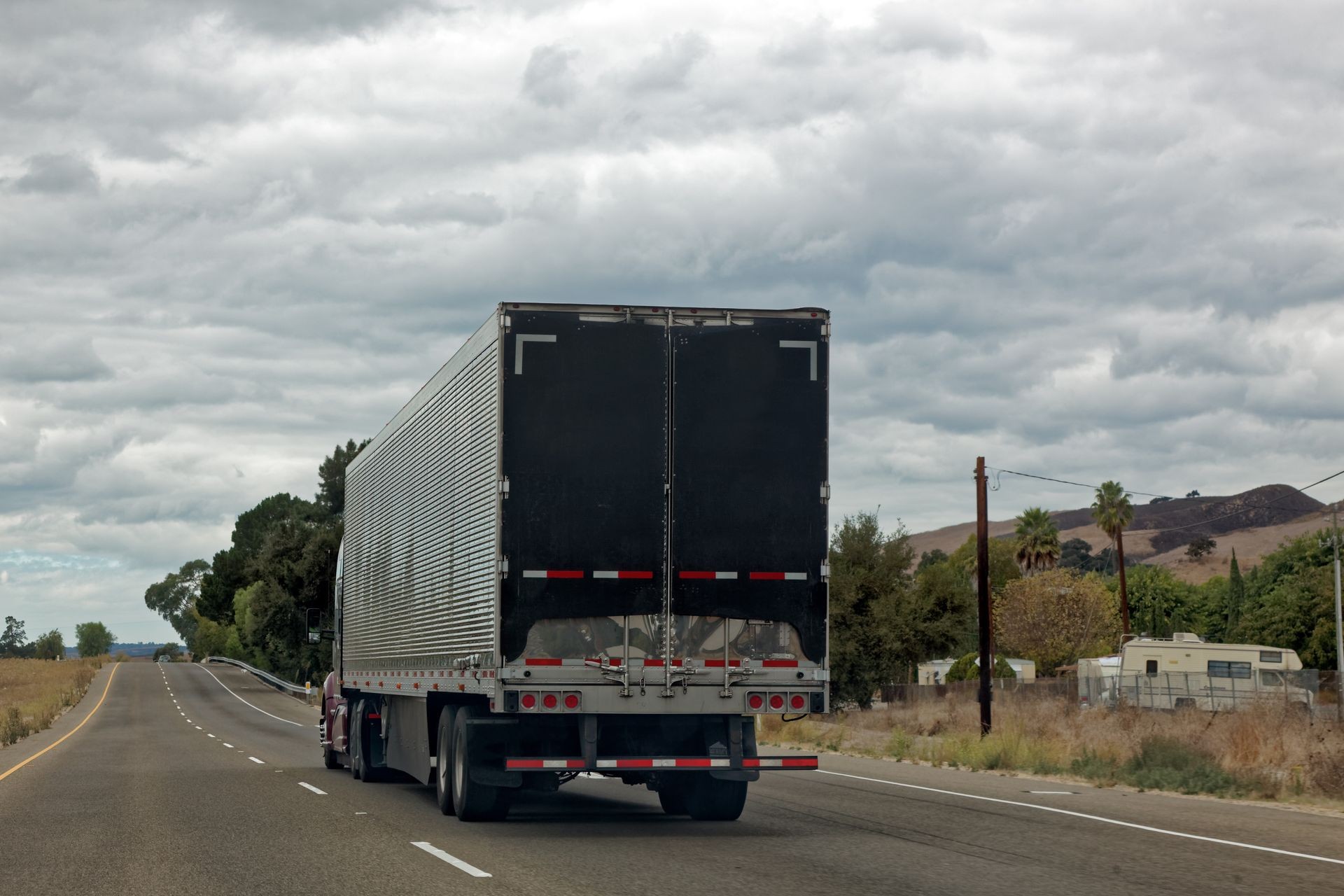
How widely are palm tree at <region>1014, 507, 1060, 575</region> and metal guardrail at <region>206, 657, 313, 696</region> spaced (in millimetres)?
50371

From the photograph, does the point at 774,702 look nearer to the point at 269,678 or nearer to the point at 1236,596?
the point at 269,678

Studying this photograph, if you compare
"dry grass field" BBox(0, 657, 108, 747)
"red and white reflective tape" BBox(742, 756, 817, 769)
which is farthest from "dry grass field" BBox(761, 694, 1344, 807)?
"dry grass field" BBox(0, 657, 108, 747)

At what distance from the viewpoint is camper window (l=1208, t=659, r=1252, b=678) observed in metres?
44.5

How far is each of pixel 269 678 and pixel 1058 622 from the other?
Answer: 46116mm

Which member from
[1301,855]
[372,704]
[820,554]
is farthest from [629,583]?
[372,704]

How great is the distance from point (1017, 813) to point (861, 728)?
27139mm

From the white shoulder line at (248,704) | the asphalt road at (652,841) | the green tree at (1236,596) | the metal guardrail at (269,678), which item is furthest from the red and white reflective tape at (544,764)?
the green tree at (1236,596)

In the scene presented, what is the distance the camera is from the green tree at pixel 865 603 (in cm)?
4800

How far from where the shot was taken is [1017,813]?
1658 cm

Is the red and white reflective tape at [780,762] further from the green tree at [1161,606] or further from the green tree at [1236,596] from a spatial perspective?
the green tree at [1161,606]

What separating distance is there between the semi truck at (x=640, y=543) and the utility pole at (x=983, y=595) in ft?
62.0

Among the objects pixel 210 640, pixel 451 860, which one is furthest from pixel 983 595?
pixel 210 640

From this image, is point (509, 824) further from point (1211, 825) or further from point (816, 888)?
point (1211, 825)

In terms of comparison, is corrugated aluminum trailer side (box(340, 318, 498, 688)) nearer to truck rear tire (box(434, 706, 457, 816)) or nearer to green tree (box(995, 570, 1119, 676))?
truck rear tire (box(434, 706, 457, 816))
